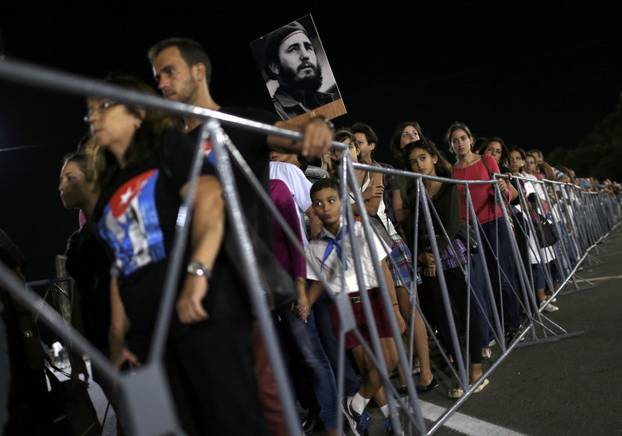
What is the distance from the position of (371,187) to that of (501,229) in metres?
1.71

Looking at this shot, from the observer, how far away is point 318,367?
357cm

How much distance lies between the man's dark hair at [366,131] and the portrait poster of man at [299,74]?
0.19m

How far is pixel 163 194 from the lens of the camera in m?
1.90

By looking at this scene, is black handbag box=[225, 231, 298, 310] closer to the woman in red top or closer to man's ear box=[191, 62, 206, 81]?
man's ear box=[191, 62, 206, 81]

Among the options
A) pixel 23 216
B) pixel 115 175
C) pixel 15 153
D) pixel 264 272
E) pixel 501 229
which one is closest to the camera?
pixel 264 272

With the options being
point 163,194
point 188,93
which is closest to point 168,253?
point 163,194

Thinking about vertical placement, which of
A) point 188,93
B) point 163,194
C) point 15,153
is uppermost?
point 15,153

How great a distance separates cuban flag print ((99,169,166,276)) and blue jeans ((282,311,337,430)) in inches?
68.1

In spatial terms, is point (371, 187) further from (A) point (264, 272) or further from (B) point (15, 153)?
(B) point (15, 153)

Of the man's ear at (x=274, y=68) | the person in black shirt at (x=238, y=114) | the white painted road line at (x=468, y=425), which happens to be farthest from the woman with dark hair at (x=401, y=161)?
the person in black shirt at (x=238, y=114)

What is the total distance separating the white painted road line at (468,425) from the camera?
10.1ft

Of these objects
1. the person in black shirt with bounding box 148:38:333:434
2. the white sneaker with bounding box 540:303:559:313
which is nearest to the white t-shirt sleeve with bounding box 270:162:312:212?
the person in black shirt with bounding box 148:38:333:434

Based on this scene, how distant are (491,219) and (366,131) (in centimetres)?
133

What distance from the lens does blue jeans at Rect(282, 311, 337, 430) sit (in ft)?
11.3
